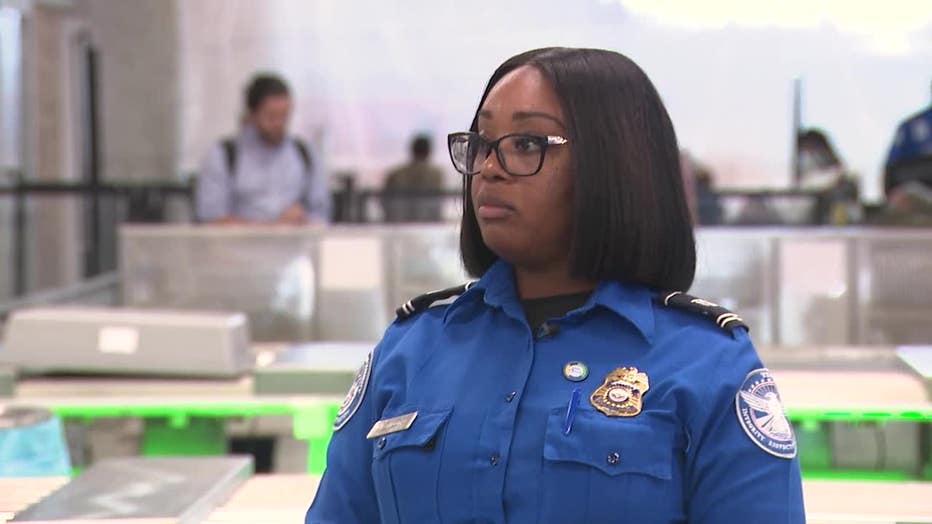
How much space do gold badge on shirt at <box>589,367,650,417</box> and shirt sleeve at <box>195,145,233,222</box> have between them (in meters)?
4.27

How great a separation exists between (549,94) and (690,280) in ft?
0.86

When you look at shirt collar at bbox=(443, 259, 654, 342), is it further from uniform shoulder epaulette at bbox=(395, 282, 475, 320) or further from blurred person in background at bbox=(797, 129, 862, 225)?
blurred person in background at bbox=(797, 129, 862, 225)

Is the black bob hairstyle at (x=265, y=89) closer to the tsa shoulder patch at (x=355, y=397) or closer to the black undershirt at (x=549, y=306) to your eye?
the tsa shoulder patch at (x=355, y=397)

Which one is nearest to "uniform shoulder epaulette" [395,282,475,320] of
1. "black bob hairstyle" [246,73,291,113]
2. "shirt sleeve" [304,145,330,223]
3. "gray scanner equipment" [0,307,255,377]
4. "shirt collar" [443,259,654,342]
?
"shirt collar" [443,259,654,342]

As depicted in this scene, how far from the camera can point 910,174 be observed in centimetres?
588

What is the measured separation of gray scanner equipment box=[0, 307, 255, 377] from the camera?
298 cm

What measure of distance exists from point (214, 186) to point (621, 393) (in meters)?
4.34

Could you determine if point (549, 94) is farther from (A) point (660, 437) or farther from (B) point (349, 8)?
(B) point (349, 8)

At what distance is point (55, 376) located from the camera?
10.1ft

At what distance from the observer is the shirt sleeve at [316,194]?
5629mm

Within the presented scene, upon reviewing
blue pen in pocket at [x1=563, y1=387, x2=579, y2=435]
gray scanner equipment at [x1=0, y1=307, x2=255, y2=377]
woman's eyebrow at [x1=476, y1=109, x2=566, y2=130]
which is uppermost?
woman's eyebrow at [x1=476, y1=109, x2=566, y2=130]

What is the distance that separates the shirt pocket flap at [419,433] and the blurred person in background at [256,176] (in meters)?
4.01

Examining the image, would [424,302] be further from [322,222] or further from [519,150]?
[322,222]

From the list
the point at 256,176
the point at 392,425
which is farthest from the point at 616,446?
the point at 256,176
